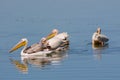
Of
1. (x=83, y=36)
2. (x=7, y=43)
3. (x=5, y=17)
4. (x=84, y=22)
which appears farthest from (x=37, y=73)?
(x=5, y=17)

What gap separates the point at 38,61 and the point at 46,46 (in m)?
1.81

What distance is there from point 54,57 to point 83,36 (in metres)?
3.90

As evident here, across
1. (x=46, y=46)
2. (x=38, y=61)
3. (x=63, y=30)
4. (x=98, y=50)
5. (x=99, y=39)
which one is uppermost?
(x=63, y=30)

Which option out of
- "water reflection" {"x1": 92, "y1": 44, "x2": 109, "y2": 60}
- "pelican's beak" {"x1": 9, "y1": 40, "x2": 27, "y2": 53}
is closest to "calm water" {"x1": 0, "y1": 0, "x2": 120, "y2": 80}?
"water reflection" {"x1": 92, "y1": 44, "x2": 109, "y2": 60}

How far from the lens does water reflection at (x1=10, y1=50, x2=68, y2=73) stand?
49.1ft

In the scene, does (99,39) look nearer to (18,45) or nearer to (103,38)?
(103,38)

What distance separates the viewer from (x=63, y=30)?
22.5 m

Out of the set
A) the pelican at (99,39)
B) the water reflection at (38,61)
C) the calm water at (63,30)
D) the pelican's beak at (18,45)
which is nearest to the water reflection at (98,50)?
the calm water at (63,30)

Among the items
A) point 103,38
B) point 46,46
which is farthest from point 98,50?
point 103,38

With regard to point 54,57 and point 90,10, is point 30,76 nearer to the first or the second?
point 54,57

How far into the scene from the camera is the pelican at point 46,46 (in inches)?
676

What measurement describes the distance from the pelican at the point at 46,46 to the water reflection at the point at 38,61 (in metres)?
0.22

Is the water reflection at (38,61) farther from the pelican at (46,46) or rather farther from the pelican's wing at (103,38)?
the pelican's wing at (103,38)

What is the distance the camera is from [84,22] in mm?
24219
